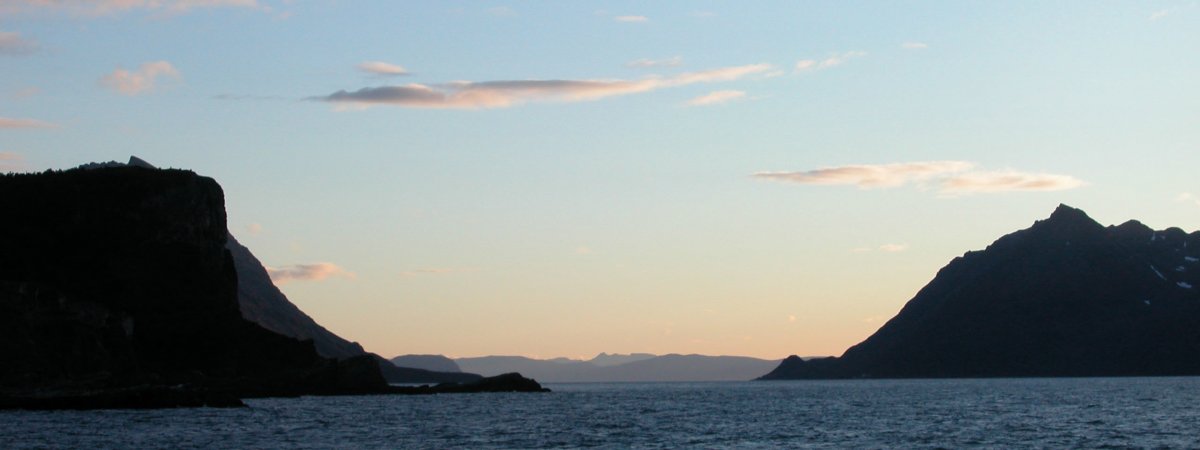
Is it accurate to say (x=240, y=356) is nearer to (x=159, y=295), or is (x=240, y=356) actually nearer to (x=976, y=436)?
(x=159, y=295)

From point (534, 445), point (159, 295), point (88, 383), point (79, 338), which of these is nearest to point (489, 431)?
point (534, 445)

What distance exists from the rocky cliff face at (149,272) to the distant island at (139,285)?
0.15m

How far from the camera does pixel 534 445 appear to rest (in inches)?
3585

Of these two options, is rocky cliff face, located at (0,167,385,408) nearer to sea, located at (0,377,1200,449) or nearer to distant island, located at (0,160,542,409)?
distant island, located at (0,160,542,409)

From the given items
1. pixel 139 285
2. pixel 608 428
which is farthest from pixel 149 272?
pixel 608 428

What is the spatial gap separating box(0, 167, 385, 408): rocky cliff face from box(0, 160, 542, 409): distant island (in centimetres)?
15

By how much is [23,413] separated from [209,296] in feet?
192

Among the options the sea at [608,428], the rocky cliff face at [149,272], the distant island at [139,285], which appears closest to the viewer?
the sea at [608,428]

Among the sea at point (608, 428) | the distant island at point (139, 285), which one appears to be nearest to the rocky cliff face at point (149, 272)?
the distant island at point (139, 285)

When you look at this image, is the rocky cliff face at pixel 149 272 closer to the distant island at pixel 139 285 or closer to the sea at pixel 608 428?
the distant island at pixel 139 285

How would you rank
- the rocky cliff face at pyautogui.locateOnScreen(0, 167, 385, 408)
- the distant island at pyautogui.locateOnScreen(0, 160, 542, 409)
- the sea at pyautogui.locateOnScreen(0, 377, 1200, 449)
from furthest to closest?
the rocky cliff face at pyautogui.locateOnScreen(0, 167, 385, 408) → the distant island at pyautogui.locateOnScreen(0, 160, 542, 409) → the sea at pyautogui.locateOnScreen(0, 377, 1200, 449)

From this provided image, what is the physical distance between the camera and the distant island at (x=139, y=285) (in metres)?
153

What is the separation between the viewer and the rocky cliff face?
168250mm

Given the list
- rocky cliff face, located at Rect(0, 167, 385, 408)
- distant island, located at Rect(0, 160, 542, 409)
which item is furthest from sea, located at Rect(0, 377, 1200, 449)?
rocky cliff face, located at Rect(0, 167, 385, 408)
